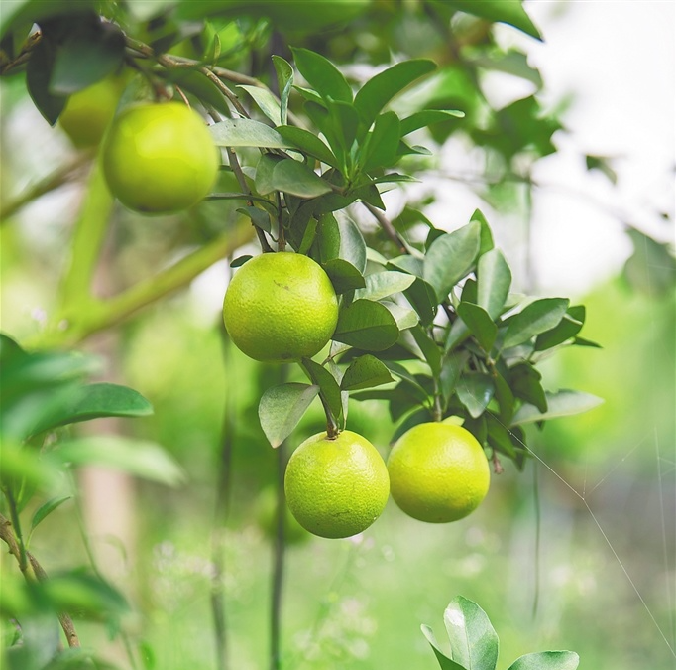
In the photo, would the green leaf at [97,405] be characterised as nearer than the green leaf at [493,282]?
Yes

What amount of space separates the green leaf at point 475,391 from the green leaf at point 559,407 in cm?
3

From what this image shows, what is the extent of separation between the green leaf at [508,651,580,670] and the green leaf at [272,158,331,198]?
0.26 metres

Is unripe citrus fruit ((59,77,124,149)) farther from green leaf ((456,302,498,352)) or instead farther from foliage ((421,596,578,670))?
foliage ((421,596,578,670))

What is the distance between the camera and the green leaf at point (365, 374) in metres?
0.39

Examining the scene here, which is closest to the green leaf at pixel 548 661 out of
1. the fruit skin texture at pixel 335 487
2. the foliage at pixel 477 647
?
the foliage at pixel 477 647

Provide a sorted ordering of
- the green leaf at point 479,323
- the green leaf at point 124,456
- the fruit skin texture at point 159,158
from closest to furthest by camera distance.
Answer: the green leaf at point 124,456, the fruit skin texture at point 159,158, the green leaf at point 479,323

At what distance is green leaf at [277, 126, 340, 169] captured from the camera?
361 mm

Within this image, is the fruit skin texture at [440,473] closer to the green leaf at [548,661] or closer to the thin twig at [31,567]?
the green leaf at [548,661]

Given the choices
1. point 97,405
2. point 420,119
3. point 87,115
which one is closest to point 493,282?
point 420,119

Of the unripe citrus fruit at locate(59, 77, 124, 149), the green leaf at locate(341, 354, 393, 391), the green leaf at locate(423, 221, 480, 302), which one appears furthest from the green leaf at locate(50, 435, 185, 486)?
the unripe citrus fruit at locate(59, 77, 124, 149)

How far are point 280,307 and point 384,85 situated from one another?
118 mm

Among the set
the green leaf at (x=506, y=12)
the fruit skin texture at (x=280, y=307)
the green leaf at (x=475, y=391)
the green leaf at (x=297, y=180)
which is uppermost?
the green leaf at (x=506, y=12)

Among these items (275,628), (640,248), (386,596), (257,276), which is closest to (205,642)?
(386,596)

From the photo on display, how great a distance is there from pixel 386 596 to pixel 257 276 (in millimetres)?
1439
